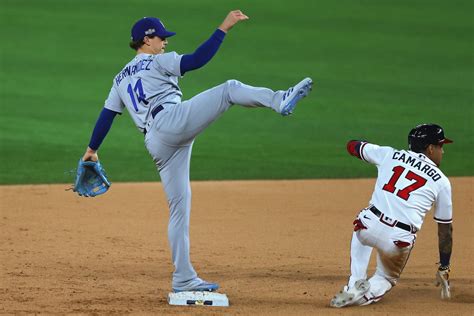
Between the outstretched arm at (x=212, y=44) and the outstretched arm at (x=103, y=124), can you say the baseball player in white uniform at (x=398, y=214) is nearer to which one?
the outstretched arm at (x=212, y=44)

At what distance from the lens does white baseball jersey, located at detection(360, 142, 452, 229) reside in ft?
24.0

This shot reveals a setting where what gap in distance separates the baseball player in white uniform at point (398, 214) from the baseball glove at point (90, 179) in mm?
2052

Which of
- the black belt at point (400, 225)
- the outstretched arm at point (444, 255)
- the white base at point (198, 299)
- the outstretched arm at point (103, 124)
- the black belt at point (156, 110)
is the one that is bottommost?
the white base at point (198, 299)

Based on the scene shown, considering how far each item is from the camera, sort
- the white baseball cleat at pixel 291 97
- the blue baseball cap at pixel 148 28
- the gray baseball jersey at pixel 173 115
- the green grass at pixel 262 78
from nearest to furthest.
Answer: the white baseball cleat at pixel 291 97 → the gray baseball jersey at pixel 173 115 → the blue baseball cap at pixel 148 28 → the green grass at pixel 262 78

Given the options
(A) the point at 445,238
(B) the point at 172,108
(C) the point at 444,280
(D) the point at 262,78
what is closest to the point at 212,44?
(B) the point at 172,108

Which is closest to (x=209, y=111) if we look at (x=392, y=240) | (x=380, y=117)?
(x=392, y=240)

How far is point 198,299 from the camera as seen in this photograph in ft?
24.5

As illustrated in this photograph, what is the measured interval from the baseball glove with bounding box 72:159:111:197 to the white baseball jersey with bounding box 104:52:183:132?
66cm

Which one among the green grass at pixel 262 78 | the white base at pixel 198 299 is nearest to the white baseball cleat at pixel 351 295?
the white base at pixel 198 299

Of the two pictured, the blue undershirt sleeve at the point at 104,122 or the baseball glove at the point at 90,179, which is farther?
the baseball glove at the point at 90,179

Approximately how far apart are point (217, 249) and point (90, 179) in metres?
1.75

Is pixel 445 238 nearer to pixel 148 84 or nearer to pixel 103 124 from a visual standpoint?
pixel 148 84

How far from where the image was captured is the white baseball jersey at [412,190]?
288 inches

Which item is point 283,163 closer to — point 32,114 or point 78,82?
point 32,114
